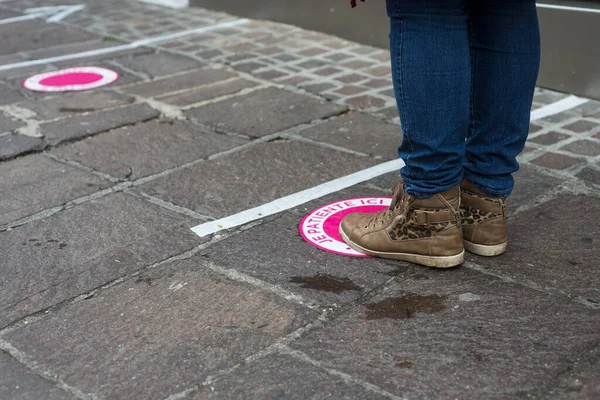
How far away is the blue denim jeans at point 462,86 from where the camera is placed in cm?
223

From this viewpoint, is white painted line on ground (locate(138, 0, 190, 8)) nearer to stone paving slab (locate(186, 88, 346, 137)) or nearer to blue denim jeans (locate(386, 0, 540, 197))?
stone paving slab (locate(186, 88, 346, 137))

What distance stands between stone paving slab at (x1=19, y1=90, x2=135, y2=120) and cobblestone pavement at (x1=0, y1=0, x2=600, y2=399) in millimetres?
17

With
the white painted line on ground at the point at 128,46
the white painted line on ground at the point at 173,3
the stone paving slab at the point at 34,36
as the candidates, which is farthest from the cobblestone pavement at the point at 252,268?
the white painted line on ground at the point at 173,3

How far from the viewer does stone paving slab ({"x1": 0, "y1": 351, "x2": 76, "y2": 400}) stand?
6.36 feet

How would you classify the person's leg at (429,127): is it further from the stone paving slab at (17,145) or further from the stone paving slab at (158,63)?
the stone paving slab at (158,63)

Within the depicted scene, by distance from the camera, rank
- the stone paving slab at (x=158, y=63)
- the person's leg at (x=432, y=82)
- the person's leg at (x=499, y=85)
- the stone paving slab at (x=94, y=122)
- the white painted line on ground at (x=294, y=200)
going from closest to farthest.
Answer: the person's leg at (x=432, y=82)
the person's leg at (x=499, y=85)
the white painted line on ground at (x=294, y=200)
the stone paving slab at (x=94, y=122)
the stone paving slab at (x=158, y=63)

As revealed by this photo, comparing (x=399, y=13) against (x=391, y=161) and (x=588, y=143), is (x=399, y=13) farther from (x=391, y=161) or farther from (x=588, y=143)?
(x=588, y=143)

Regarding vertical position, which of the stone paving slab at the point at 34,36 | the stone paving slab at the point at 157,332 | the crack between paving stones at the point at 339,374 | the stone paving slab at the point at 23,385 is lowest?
the stone paving slab at the point at 23,385

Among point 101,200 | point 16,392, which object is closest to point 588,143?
point 101,200

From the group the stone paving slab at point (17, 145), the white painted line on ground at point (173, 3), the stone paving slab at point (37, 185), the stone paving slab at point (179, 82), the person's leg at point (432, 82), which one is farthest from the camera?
A: the white painted line on ground at point (173, 3)

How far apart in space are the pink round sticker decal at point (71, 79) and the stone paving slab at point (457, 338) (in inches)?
113

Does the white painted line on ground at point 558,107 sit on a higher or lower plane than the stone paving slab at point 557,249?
higher

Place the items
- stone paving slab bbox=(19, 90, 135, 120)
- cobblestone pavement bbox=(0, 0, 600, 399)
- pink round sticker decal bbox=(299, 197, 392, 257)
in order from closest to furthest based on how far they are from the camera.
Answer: cobblestone pavement bbox=(0, 0, 600, 399) → pink round sticker decal bbox=(299, 197, 392, 257) → stone paving slab bbox=(19, 90, 135, 120)

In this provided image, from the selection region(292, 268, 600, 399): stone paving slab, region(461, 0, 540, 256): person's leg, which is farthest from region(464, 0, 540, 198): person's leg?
region(292, 268, 600, 399): stone paving slab
